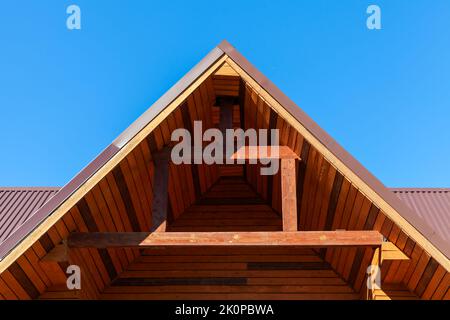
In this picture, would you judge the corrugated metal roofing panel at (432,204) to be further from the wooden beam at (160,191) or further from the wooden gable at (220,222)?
the wooden beam at (160,191)

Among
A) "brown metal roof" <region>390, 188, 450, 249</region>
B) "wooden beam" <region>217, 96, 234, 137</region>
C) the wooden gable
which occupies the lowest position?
"brown metal roof" <region>390, 188, 450, 249</region>

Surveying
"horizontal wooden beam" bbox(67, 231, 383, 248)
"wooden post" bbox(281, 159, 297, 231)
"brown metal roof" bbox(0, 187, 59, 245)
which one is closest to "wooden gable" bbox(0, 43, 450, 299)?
"horizontal wooden beam" bbox(67, 231, 383, 248)

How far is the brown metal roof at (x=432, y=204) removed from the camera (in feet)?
32.4

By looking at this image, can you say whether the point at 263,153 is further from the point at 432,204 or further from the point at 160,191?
the point at 432,204

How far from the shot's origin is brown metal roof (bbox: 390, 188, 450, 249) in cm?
989

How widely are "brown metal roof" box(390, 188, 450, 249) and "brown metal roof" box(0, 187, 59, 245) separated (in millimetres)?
8110

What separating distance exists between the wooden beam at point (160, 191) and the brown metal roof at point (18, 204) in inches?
145

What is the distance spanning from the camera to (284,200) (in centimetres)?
684

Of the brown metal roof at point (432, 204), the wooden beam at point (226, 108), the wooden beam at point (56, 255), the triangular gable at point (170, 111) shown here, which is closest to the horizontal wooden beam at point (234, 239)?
the wooden beam at point (56, 255)

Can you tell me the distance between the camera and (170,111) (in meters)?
6.89

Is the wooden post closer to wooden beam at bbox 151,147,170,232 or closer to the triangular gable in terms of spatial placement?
the triangular gable

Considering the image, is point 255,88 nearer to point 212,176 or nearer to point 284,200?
point 284,200

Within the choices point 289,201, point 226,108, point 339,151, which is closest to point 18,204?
point 226,108

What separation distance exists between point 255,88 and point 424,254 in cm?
322
